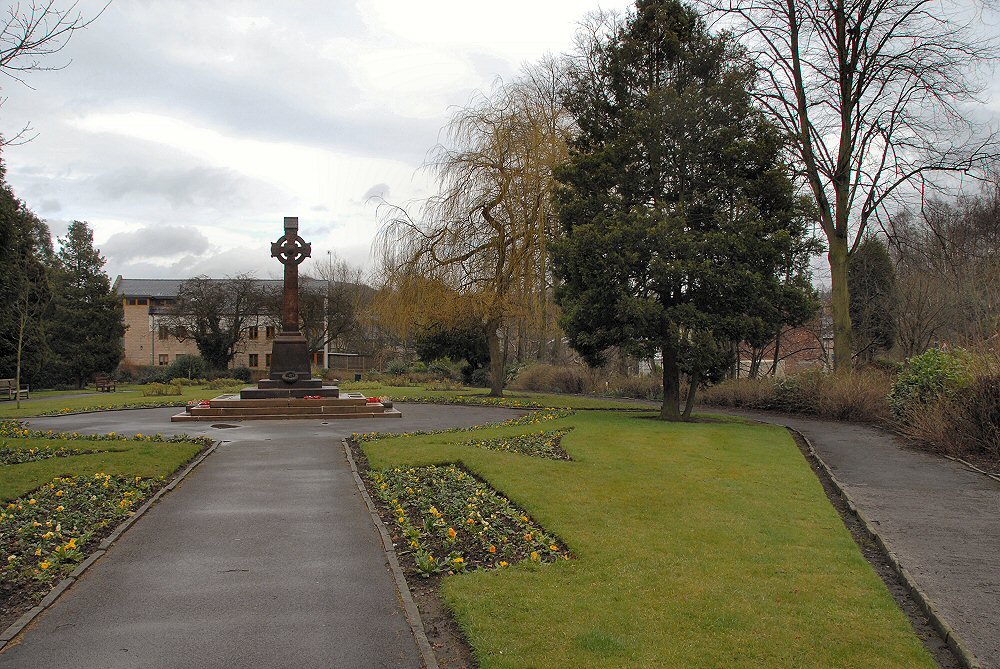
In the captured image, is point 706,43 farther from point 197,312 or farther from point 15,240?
point 197,312

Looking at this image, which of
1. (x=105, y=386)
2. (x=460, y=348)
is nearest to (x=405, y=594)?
(x=460, y=348)

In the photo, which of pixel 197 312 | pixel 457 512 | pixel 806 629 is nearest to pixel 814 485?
pixel 457 512

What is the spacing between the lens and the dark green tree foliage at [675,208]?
19656 millimetres

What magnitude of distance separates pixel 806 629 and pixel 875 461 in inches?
394

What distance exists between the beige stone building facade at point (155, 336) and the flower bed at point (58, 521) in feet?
211

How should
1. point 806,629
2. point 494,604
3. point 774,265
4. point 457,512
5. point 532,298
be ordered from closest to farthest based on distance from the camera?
1. point 806,629
2. point 494,604
3. point 457,512
4. point 774,265
5. point 532,298

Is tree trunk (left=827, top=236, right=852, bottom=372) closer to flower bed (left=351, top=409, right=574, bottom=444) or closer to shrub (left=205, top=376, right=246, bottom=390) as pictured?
flower bed (left=351, top=409, right=574, bottom=444)

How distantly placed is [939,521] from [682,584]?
4.68 metres

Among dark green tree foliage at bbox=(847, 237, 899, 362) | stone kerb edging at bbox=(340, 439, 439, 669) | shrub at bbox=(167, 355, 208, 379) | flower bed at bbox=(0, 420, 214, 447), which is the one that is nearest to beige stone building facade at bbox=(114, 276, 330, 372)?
shrub at bbox=(167, 355, 208, 379)

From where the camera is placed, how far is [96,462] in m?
12.6

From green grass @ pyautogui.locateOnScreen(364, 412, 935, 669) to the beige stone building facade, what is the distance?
6708 centimetres

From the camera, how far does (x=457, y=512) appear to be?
914cm

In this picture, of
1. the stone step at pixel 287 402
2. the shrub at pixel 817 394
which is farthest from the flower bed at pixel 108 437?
the shrub at pixel 817 394

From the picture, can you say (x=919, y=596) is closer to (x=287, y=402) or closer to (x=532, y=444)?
(x=532, y=444)
